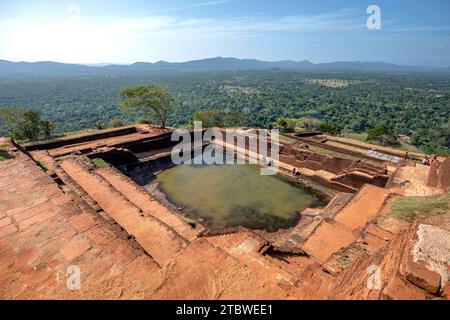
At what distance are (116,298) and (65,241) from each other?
192 cm

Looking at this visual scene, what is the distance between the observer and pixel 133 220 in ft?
23.4

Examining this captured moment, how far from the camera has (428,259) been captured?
123 inches

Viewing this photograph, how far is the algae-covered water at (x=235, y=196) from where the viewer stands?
10.1 meters

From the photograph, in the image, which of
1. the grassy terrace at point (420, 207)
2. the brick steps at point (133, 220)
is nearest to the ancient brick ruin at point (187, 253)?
the brick steps at point (133, 220)

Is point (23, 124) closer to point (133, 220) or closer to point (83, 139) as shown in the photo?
point (83, 139)

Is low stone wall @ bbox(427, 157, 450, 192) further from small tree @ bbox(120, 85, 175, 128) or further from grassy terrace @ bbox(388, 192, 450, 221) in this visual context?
small tree @ bbox(120, 85, 175, 128)

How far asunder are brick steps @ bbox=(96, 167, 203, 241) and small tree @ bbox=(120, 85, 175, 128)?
37.3 feet

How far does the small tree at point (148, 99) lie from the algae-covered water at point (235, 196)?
9234 millimetres

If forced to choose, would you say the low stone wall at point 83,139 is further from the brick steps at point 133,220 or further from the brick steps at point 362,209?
the brick steps at point 362,209

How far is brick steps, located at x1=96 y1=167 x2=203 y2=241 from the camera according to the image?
23.7ft

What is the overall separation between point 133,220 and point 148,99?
17.0 metres

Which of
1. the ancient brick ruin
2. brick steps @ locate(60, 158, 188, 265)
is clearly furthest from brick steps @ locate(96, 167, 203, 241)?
brick steps @ locate(60, 158, 188, 265)

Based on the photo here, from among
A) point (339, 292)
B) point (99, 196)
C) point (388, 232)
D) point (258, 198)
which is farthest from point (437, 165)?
point (99, 196)
